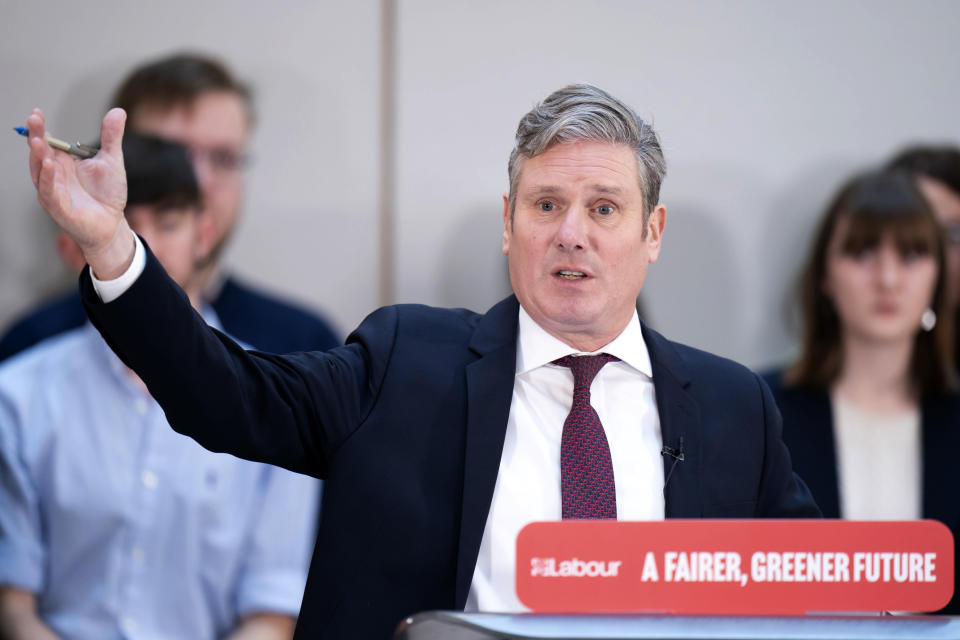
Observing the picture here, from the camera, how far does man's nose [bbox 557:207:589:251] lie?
4.54 feet

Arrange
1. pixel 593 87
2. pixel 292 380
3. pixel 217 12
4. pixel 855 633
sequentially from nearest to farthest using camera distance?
pixel 855 633
pixel 292 380
pixel 593 87
pixel 217 12

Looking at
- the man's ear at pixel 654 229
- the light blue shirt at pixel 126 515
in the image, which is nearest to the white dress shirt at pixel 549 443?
the man's ear at pixel 654 229

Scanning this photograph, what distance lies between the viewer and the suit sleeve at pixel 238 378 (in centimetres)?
123

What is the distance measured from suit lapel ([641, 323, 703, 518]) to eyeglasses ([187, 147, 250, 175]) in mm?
1720

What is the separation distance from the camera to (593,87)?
1477 millimetres

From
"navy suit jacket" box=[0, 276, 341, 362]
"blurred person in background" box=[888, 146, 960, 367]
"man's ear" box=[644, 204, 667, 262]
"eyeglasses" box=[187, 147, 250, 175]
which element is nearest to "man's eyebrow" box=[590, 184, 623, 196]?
"man's ear" box=[644, 204, 667, 262]

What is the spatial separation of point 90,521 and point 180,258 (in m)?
0.60

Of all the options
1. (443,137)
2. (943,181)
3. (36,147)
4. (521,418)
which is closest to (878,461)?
(943,181)

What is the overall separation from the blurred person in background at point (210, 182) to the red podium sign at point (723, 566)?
1.75 meters

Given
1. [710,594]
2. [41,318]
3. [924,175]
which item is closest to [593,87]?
[710,594]

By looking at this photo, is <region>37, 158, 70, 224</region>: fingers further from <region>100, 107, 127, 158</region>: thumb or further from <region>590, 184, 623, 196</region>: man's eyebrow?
<region>590, 184, 623, 196</region>: man's eyebrow

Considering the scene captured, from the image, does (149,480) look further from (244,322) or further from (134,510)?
(244,322)

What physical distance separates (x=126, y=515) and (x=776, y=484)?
1.43m

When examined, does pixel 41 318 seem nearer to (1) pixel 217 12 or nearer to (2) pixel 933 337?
(1) pixel 217 12
